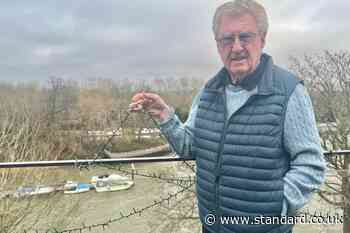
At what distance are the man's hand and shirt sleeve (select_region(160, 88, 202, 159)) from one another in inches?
0.9

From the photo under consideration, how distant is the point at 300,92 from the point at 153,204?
3.40ft

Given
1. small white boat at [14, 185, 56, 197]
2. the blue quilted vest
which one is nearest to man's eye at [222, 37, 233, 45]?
the blue quilted vest

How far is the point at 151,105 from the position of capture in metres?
1.04

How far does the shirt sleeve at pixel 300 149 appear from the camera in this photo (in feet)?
2.64

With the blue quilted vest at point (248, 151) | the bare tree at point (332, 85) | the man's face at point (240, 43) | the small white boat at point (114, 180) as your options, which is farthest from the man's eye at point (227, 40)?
the bare tree at point (332, 85)

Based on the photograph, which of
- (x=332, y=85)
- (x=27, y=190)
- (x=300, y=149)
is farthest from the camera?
(x=332, y=85)

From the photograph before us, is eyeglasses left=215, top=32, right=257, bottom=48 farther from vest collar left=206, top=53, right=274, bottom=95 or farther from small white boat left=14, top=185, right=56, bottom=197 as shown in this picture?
small white boat left=14, top=185, right=56, bottom=197

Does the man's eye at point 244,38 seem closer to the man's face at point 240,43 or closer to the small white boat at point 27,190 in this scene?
the man's face at point 240,43

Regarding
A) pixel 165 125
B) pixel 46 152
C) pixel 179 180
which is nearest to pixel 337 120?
pixel 46 152

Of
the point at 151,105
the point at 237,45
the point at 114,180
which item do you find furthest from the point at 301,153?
the point at 114,180

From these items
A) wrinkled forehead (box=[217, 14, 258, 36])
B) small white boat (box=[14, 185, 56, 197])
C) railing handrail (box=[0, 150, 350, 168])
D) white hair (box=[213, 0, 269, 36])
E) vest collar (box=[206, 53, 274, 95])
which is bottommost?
small white boat (box=[14, 185, 56, 197])

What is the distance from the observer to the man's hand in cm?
101

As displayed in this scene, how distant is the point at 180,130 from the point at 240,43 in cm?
34

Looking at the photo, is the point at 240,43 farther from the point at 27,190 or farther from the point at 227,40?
the point at 27,190
